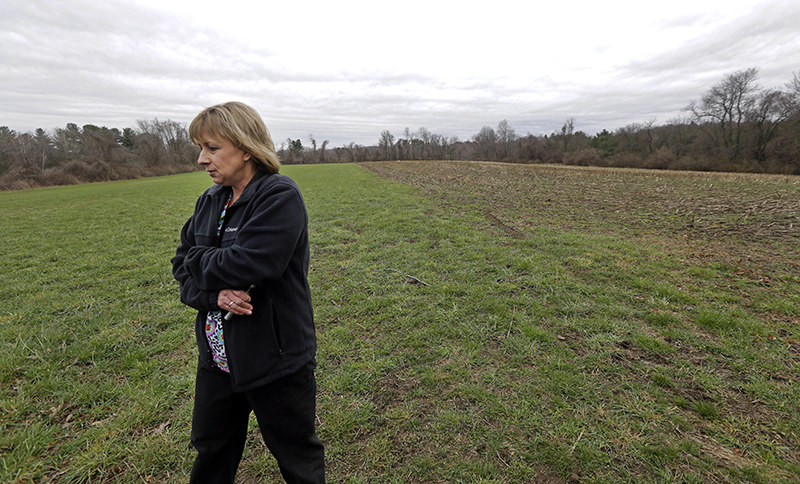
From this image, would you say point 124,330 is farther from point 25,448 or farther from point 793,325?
point 793,325

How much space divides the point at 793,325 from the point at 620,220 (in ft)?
22.0

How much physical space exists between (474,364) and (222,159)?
10.3 feet

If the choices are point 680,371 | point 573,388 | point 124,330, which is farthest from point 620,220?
point 124,330

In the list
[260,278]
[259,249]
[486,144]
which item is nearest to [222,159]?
[259,249]

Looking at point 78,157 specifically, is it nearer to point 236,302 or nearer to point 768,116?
point 236,302

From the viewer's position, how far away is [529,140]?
77.6 metres

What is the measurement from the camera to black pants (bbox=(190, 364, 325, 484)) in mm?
Result: 1763

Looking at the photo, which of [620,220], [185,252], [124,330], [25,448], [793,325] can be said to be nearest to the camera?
[185,252]

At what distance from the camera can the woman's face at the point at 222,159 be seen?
173 cm

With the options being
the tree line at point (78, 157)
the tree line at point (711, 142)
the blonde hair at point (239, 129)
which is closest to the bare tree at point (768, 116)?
the tree line at point (711, 142)

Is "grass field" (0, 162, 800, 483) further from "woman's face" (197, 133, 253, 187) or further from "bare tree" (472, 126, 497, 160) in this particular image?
"bare tree" (472, 126, 497, 160)

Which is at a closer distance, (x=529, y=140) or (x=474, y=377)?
(x=474, y=377)

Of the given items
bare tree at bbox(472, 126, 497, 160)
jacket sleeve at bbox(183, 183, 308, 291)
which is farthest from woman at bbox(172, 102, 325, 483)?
bare tree at bbox(472, 126, 497, 160)

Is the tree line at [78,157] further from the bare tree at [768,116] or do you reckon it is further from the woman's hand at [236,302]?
the bare tree at [768,116]
